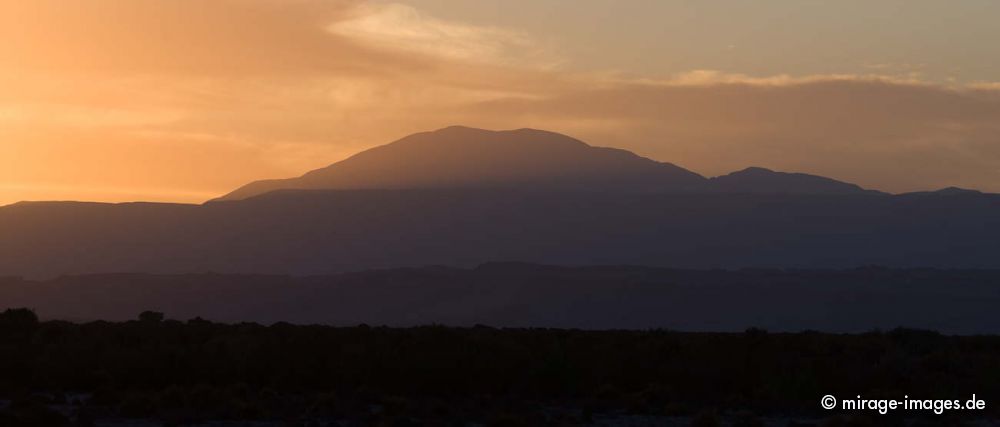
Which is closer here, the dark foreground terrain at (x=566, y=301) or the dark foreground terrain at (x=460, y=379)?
the dark foreground terrain at (x=460, y=379)

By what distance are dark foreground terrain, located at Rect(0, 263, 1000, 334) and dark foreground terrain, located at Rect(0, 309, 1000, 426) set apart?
12686cm

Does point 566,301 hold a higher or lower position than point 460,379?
lower

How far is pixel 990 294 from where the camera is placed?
18212cm

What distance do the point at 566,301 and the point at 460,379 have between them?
148m

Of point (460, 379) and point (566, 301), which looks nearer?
point (460, 379)

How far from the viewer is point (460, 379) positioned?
34781 mm

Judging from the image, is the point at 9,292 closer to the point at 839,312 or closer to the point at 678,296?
the point at 678,296

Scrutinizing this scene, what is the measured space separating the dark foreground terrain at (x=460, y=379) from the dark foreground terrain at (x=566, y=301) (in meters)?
127

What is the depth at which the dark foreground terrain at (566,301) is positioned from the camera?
172000 mm

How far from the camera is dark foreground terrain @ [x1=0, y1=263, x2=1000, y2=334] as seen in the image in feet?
564

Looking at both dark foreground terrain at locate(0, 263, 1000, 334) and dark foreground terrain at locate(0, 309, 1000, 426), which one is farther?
dark foreground terrain at locate(0, 263, 1000, 334)

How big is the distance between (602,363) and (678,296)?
147 m

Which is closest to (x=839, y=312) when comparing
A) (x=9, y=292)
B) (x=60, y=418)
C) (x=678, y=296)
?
(x=678, y=296)

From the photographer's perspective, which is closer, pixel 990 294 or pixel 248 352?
pixel 248 352
